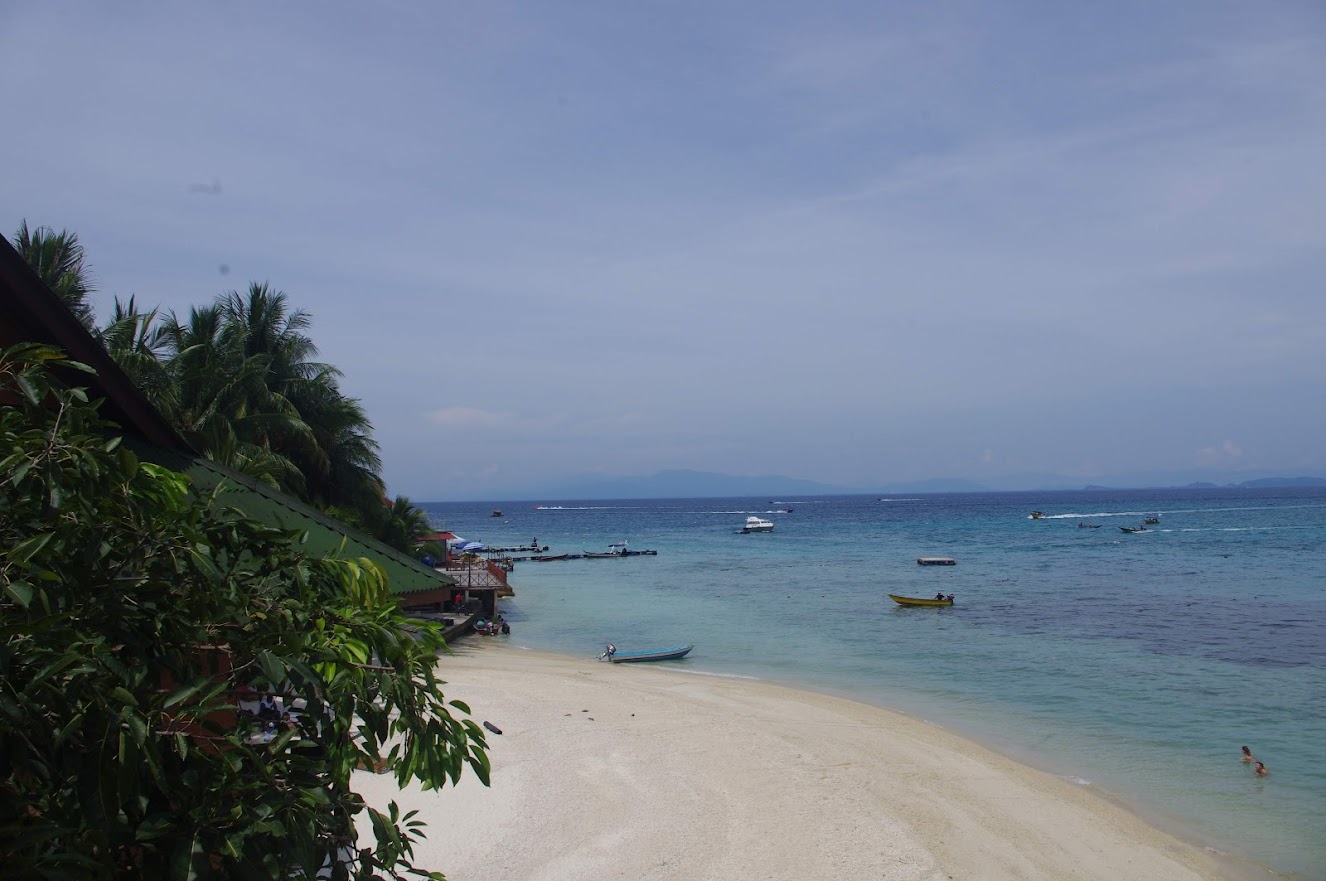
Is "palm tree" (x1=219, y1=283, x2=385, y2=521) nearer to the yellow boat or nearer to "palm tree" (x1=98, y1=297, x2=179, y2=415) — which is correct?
"palm tree" (x1=98, y1=297, x2=179, y2=415)

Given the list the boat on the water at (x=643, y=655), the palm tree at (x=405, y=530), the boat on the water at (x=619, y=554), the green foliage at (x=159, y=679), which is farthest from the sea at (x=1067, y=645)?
the green foliage at (x=159, y=679)

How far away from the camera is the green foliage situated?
2.27 metres

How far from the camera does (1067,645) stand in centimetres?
3006

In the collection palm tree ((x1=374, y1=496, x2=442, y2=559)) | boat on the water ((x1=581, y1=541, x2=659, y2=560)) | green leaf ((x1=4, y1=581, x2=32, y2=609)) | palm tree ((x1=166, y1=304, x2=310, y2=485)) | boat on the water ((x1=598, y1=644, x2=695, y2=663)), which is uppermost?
palm tree ((x1=166, y1=304, x2=310, y2=485))

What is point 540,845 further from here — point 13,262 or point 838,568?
point 838,568

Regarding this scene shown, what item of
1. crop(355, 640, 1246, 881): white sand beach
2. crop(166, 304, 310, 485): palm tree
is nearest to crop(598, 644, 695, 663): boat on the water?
crop(355, 640, 1246, 881): white sand beach

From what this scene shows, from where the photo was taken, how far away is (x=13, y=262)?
4.82 m

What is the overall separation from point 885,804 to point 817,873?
314cm

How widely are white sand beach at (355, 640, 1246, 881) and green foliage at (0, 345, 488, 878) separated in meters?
8.86

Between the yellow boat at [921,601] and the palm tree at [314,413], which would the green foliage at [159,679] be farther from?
the yellow boat at [921,601]

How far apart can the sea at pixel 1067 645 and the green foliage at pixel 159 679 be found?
14423mm

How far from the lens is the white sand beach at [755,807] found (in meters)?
11.6

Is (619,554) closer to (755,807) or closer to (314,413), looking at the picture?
(314,413)

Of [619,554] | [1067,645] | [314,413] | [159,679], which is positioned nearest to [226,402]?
[314,413]
